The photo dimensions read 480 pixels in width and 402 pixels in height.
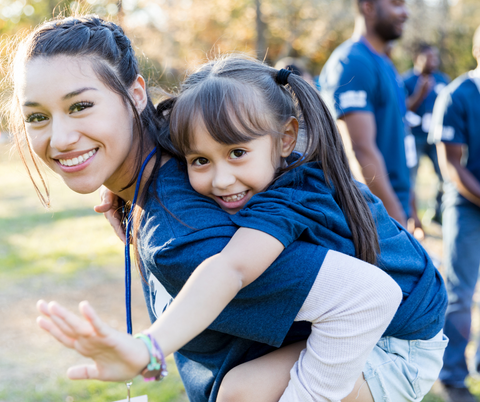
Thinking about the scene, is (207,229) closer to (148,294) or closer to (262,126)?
(262,126)

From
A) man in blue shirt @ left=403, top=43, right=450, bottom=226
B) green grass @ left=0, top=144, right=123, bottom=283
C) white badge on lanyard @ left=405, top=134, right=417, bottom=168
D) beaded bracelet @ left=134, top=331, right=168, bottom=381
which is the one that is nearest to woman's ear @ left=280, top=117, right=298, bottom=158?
beaded bracelet @ left=134, top=331, right=168, bottom=381

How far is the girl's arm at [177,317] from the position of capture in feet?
3.36

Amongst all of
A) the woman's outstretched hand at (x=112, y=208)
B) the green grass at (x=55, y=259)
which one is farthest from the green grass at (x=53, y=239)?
the woman's outstretched hand at (x=112, y=208)

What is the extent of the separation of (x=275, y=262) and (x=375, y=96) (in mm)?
2518

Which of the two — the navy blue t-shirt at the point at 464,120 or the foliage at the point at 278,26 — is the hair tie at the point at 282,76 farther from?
the foliage at the point at 278,26

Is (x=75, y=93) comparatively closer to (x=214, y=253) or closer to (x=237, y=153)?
(x=237, y=153)

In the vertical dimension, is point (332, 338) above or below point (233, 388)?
above

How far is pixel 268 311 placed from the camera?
1.41 m

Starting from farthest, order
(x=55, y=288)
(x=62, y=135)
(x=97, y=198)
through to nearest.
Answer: (x=97, y=198)
(x=55, y=288)
(x=62, y=135)

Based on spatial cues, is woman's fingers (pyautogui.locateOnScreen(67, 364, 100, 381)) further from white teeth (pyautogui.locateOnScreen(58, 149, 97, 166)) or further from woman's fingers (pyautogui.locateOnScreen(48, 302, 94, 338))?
white teeth (pyautogui.locateOnScreen(58, 149, 97, 166))

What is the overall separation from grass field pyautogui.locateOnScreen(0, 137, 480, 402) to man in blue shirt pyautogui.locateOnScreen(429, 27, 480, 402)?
31 centimetres

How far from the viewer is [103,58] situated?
1686 millimetres

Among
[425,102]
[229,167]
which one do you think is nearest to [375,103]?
[229,167]

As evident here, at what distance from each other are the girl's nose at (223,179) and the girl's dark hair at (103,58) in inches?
8.1
